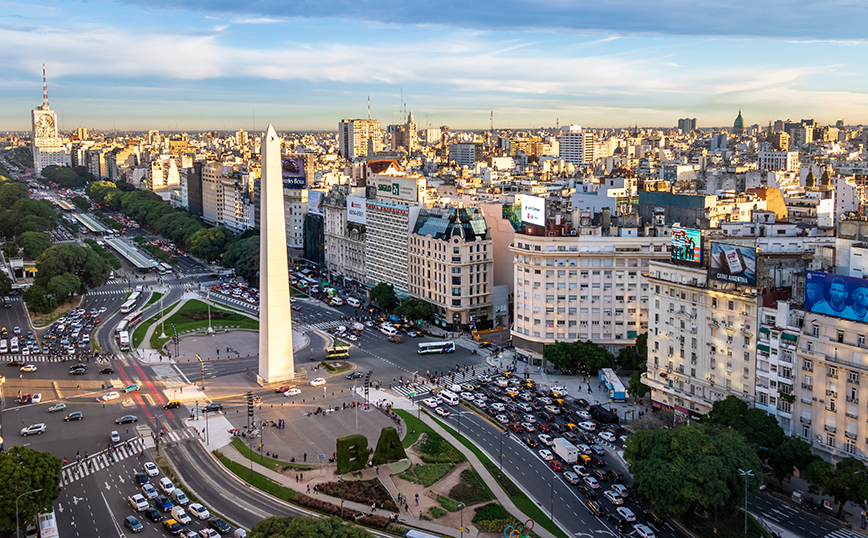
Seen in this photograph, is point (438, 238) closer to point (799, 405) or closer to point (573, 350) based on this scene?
point (573, 350)

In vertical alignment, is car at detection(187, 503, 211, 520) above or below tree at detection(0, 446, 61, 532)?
below

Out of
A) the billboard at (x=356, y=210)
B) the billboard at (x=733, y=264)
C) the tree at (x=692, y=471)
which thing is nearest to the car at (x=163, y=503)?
the tree at (x=692, y=471)

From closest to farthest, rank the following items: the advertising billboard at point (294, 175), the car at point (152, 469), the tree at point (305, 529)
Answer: the tree at point (305, 529)
the car at point (152, 469)
the advertising billboard at point (294, 175)

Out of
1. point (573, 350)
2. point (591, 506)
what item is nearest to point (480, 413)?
point (573, 350)

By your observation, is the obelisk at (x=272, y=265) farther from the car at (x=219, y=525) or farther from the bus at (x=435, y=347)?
the car at (x=219, y=525)

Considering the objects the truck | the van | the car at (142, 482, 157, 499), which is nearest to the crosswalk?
the car at (142, 482, 157, 499)

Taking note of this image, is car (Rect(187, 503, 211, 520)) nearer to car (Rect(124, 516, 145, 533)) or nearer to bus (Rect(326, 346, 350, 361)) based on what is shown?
car (Rect(124, 516, 145, 533))
